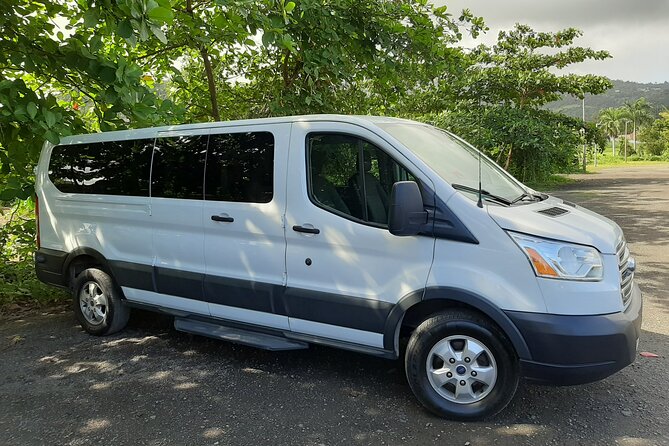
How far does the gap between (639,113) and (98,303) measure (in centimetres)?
9933

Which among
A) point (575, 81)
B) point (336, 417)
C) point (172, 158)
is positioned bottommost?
point (336, 417)

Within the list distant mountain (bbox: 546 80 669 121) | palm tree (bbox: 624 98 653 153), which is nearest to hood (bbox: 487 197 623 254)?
palm tree (bbox: 624 98 653 153)

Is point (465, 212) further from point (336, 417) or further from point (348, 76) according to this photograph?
point (348, 76)

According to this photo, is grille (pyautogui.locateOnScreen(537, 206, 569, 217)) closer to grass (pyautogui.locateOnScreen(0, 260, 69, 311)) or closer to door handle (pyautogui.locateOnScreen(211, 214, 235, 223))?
door handle (pyautogui.locateOnScreen(211, 214, 235, 223))

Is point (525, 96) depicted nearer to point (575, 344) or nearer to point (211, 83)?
point (211, 83)

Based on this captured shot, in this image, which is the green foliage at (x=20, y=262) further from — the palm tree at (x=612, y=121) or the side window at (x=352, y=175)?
the palm tree at (x=612, y=121)

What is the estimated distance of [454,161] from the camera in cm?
389

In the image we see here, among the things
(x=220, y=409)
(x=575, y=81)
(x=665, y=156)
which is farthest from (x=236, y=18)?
(x=665, y=156)

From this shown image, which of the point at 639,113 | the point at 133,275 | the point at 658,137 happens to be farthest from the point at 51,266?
the point at 639,113

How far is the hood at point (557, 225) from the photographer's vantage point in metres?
3.14

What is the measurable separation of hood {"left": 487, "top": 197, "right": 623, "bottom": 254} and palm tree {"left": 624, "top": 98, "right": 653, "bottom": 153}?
315ft

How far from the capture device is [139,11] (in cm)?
381

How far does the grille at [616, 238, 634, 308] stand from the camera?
10.7ft

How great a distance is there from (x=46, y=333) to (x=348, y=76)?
5108mm
